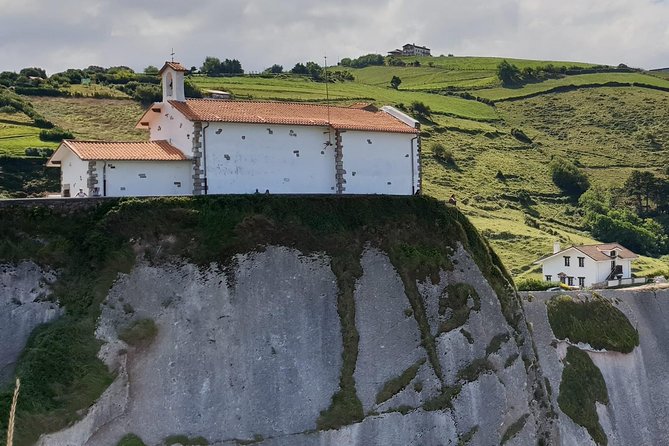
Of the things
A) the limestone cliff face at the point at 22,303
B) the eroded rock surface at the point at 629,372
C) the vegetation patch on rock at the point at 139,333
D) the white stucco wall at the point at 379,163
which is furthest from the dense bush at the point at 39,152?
the eroded rock surface at the point at 629,372

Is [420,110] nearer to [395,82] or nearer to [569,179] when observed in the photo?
[569,179]

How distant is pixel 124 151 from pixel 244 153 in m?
6.33

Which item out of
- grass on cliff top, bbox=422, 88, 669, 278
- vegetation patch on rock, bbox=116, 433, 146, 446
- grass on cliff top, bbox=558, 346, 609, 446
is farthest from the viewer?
grass on cliff top, bbox=422, 88, 669, 278

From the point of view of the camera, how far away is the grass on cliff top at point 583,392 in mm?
48656

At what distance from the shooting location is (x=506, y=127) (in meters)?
120

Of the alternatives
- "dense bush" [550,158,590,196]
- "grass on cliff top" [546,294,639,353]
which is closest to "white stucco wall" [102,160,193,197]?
"grass on cliff top" [546,294,639,353]

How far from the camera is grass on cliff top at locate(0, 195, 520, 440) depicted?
33.4 meters

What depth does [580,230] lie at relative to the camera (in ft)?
294

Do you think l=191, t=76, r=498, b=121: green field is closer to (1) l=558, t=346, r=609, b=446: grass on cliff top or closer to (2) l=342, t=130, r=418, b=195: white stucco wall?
(2) l=342, t=130, r=418, b=195: white stucco wall

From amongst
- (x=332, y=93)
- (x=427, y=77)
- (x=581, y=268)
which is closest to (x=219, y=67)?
Answer: (x=332, y=93)

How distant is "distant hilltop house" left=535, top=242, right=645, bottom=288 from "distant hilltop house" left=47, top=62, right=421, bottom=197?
77.6 ft

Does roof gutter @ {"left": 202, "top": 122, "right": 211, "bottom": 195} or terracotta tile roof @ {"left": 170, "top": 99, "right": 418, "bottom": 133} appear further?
terracotta tile roof @ {"left": 170, "top": 99, "right": 418, "bottom": 133}

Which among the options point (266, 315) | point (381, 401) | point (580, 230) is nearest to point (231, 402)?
point (266, 315)

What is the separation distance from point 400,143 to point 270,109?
8.61 m
